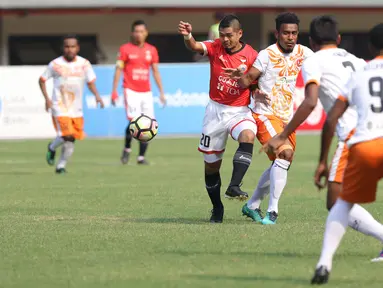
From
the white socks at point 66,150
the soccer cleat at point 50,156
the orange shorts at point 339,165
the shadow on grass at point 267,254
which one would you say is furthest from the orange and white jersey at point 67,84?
the orange shorts at point 339,165

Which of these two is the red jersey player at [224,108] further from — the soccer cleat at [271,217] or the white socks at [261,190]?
the soccer cleat at [271,217]

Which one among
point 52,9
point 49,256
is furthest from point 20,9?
point 49,256

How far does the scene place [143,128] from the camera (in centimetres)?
1456

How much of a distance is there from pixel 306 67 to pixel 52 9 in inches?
1085

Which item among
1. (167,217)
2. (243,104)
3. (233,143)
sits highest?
(243,104)

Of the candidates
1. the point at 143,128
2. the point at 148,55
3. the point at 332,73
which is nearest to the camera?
the point at 332,73

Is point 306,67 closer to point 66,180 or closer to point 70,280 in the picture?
point 70,280

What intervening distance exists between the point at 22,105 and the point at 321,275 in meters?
19.5

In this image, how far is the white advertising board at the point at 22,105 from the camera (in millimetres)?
26141

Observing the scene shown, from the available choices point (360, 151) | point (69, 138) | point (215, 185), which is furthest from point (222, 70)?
point (69, 138)

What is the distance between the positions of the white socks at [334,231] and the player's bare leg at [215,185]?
396 cm

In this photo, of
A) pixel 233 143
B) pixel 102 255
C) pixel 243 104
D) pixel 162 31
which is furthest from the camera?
pixel 162 31

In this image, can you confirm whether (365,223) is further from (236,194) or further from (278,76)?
(278,76)

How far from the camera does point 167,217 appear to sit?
39.9 ft
